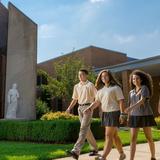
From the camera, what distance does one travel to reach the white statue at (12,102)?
19.4 m

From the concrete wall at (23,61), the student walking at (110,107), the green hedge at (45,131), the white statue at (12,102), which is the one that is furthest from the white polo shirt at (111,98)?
the white statue at (12,102)

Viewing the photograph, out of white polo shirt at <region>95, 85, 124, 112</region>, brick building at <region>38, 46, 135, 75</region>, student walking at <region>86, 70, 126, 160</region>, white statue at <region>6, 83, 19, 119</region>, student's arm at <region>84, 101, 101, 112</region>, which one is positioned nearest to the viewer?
student walking at <region>86, 70, 126, 160</region>

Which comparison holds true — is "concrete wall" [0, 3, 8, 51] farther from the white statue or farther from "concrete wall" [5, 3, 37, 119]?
the white statue

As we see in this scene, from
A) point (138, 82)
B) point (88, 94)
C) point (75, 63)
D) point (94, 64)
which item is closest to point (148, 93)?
point (138, 82)

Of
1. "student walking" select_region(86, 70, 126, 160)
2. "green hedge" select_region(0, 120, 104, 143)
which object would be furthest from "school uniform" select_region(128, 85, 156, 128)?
"green hedge" select_region(0, 120, 104, 143)

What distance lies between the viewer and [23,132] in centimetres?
1386

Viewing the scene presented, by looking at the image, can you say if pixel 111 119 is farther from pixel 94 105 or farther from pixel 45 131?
pixel 45 131

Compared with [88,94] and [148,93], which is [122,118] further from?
[88,94]

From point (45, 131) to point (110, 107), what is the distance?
21.2 feet

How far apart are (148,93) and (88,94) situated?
5.56 feet

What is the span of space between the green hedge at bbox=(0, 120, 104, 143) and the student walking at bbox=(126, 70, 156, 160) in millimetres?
5748

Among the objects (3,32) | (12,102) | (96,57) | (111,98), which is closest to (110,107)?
(111,98)

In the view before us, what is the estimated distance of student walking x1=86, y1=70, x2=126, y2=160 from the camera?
21.3 ft

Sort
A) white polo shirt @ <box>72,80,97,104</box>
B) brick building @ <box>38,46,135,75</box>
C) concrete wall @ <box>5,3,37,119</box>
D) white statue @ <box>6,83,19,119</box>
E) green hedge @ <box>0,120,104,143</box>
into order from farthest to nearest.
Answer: brick building @ <box>38,46,135,75</box>
concrete wall @ <box>5,3,37,119</box>
white statue @ <box>6,83,19,119</box>
green hedge @ <box>0,120,104,143</box>
white polo shirt @ <box>72,80,97,104</box>
